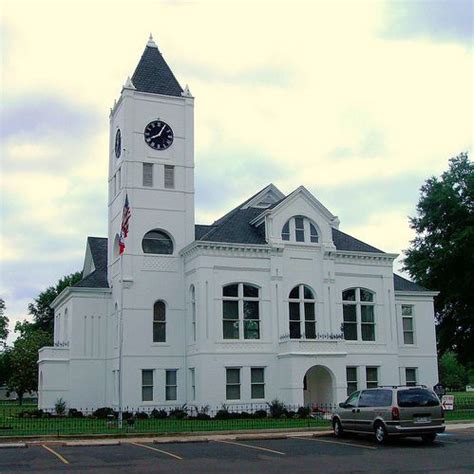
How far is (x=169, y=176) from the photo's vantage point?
45625 mm

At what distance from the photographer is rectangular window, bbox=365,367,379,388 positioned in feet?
144

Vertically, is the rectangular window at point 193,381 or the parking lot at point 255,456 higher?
the rectangular window at point 193,381

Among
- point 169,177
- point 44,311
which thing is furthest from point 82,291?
point 44,311

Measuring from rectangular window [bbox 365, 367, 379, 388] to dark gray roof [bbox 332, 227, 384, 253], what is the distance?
7.54 meters

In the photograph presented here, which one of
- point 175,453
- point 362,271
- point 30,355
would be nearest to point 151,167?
point 362,271

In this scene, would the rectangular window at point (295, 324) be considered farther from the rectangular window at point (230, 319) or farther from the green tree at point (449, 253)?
the green tree at point (449, 253)

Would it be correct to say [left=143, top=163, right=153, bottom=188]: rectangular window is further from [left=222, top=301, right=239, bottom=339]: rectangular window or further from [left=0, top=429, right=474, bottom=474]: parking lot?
[left=0, top=429, right=474, bottom=474]: parking lot

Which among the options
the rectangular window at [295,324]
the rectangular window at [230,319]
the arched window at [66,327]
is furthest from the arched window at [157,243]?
the rectangular window at [295,324]

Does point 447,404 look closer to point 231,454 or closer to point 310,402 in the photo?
point 310,402

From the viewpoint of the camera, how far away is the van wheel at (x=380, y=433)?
23.0 metres

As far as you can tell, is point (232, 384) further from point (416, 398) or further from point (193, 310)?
point (416, 398)

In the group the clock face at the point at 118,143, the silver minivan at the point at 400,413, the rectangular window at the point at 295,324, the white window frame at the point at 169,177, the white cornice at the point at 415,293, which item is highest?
the clock face at the point at 118,143

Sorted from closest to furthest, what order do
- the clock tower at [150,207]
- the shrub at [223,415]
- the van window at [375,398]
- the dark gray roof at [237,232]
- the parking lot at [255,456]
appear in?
the parking lot at [255,456]
the van window at [375,398]
the shrub at [223,415]
the dark gray roof at [237,232]
the clock tower at [150,207]

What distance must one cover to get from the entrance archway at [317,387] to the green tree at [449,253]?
52.2 ft
